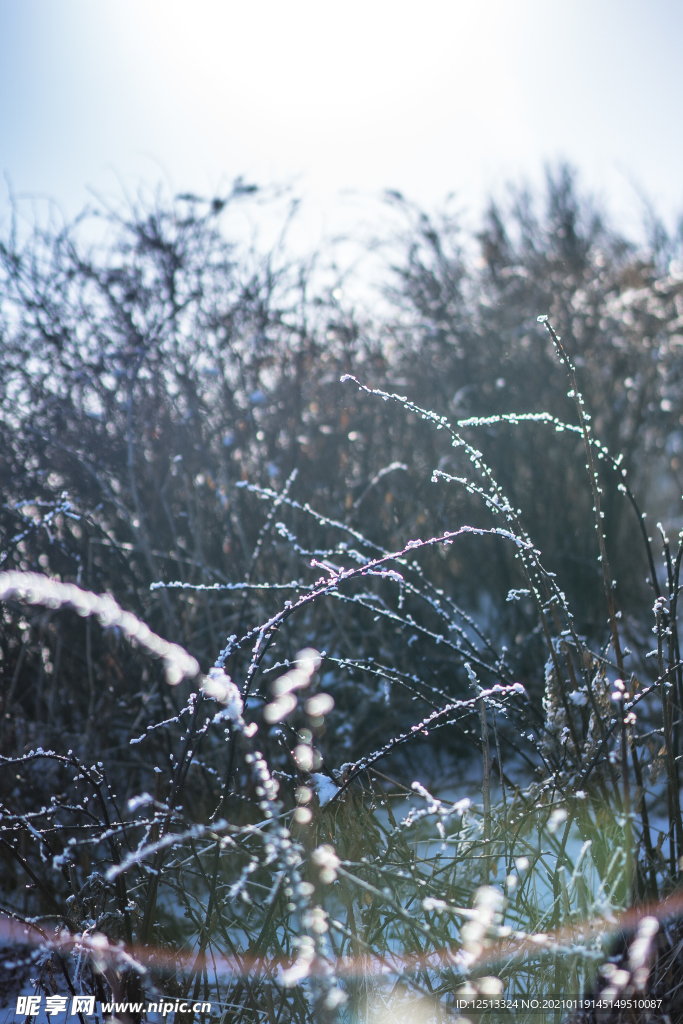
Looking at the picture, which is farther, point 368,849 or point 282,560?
point 282,560

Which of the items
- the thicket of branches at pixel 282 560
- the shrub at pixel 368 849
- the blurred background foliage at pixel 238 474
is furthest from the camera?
the blurred background foliage at pixel 238 474

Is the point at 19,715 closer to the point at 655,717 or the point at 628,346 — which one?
the point at 655,717

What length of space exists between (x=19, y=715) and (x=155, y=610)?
1.85 ft

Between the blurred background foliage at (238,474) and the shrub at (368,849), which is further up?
the blurred background foliage at (238,474)

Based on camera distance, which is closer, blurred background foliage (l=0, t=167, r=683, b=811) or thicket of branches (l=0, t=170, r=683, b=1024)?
thicket of branches (l=0, t=170, r=683, b=1024)

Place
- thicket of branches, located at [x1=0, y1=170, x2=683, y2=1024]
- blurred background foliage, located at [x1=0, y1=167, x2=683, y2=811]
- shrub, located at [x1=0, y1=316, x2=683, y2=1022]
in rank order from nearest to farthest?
1. shrub, located at [x1=0, y1=316, x2=683, y2=1022]
2. thicket of branches, located at [x1=0, y1=170, x2=683, y2=1024]
3. blurred background foliage, located at [x1=0, y1=167, x2=683, y2=811]

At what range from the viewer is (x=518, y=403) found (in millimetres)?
3818

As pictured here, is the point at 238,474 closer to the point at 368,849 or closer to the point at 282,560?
the point at 282,560

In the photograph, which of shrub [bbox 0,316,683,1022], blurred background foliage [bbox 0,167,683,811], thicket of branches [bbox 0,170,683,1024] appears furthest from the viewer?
blurred background foliage [bbox 0,167,683,811]

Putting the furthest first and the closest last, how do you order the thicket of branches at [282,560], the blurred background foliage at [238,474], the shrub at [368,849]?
the blurred background foliage at [238,474]
the thicket of branches at [282,560]
the shrub at [368,849]

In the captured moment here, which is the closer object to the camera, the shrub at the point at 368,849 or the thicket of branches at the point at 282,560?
the shrub at the point at 368,849

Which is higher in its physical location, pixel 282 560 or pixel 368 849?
pixel 282 560

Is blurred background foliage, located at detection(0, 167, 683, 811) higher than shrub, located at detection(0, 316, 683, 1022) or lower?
higher

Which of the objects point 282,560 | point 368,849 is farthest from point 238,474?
point 368,849
